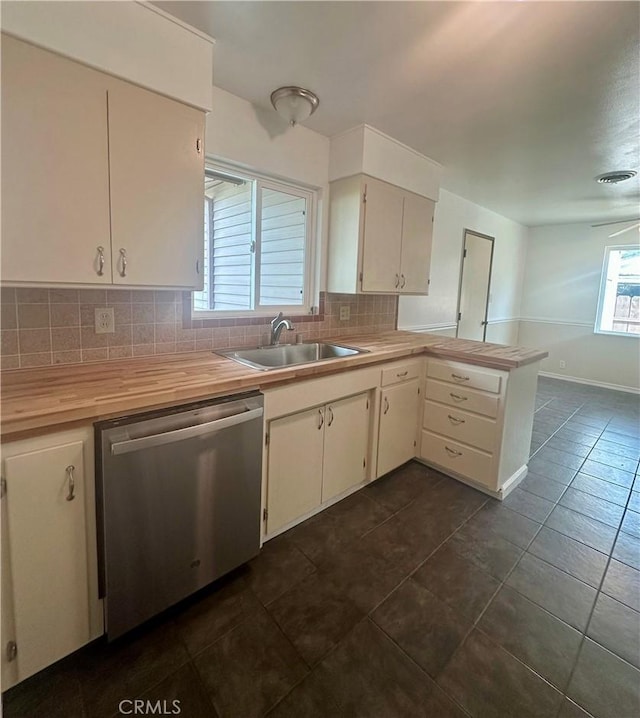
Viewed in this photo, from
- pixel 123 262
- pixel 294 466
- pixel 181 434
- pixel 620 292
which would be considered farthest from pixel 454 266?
pixel 181 434

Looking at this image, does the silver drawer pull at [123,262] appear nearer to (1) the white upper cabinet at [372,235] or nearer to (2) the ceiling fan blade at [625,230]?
(1) the white upper cabinet at [372,235]

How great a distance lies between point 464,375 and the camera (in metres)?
2.45

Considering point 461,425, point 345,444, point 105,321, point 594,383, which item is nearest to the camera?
point 105,321

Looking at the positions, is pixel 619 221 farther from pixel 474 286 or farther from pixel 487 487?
pixel 487 487

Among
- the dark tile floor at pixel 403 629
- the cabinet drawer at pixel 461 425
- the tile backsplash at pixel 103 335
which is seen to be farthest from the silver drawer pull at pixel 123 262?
the cabinet drawer at pixel 461 425

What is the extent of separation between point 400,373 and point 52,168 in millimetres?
2062

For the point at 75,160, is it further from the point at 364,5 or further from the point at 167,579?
the point at 167,579

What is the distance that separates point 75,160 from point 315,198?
5.49 feet

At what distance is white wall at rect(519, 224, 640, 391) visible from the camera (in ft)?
16.8

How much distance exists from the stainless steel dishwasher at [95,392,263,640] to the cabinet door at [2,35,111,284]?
0.66 meters

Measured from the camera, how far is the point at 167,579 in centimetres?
142

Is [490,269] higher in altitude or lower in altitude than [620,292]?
higher

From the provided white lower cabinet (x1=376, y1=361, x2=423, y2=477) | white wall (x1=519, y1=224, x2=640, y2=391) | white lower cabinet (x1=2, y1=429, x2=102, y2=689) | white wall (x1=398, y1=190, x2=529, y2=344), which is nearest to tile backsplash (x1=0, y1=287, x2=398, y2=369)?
white lower cabinet (x1=2, y1=429, x2=102, y2=689)

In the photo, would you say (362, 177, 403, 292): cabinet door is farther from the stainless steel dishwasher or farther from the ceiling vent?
the ceiling vent
